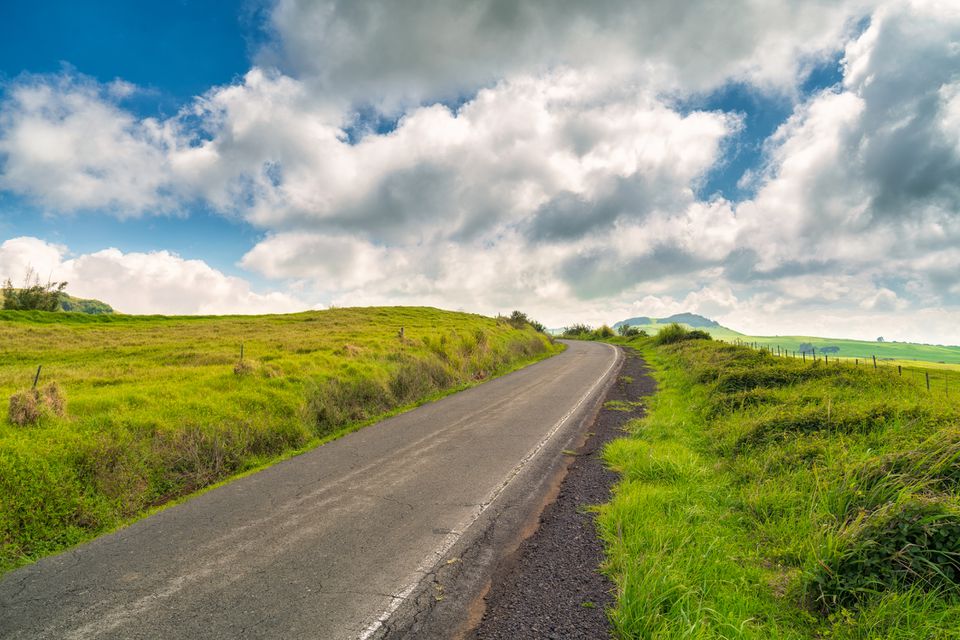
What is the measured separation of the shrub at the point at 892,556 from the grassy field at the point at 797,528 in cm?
1

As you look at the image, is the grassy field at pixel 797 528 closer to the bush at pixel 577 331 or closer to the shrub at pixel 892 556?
the shrub at pixel 892 556

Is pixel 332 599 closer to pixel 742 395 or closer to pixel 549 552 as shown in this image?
pixel 549 552

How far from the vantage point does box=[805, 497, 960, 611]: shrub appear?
3771 mm

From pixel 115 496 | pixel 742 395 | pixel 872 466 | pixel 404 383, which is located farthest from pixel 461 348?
pixel 872 466

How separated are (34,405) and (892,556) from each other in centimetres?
1234

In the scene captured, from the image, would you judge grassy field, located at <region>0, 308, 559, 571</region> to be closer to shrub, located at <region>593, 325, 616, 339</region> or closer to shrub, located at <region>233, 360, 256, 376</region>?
shrub, located at <region>233, 360, 256, 376</region>

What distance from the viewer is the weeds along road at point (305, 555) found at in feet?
13.1

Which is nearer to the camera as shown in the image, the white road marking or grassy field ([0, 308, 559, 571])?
the white road marking

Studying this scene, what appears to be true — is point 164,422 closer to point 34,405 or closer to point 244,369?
point 34,405

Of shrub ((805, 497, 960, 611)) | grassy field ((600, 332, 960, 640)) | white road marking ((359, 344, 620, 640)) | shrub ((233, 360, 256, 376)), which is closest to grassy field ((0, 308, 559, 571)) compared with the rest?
shrub ((233, 360, 256, 376))

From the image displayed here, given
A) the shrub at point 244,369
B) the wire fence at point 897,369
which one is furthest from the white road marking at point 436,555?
the wire fence at point 897,369

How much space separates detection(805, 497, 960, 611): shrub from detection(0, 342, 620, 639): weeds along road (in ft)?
11.1

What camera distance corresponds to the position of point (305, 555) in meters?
5.06

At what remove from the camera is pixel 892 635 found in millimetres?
3387
